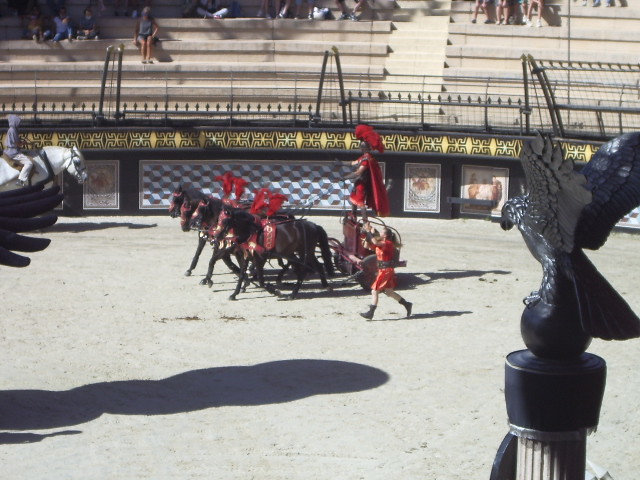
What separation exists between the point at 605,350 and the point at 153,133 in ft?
40.0

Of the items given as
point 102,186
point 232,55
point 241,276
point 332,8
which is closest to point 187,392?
point 241,276

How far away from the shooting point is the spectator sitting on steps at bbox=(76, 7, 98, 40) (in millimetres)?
27109

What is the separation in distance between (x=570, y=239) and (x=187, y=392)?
889 cm

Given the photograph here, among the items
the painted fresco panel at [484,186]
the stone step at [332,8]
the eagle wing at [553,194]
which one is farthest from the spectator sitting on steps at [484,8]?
the eagle wing at [553,194]

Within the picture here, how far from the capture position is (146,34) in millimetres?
26609

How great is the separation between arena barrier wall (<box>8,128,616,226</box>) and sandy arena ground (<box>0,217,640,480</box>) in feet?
12.1

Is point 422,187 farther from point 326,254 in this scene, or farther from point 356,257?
point 326,254

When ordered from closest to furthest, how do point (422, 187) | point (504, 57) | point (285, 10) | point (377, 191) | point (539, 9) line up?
point (377, 191)
point (422, 187)
point (504, 57)
point (539, 9)
point (285, 10)

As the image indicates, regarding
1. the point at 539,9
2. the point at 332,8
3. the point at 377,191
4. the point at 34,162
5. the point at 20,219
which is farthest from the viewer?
the point at 332,8

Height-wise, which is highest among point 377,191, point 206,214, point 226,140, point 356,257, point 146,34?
point 146,34

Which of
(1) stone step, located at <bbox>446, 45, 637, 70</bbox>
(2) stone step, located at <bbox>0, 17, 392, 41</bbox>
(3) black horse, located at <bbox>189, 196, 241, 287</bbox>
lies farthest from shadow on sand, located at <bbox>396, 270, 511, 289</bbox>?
(2) stone step, located at <bbox>0, 17, 392, 41</bbox>

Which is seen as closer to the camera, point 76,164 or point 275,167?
point 76,164

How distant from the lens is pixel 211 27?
27.4 meters

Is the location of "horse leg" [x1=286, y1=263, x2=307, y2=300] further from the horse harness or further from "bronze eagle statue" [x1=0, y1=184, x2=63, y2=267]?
"bronze eagle statue" [x1=0, y1=184, x2=63, y2=267]
